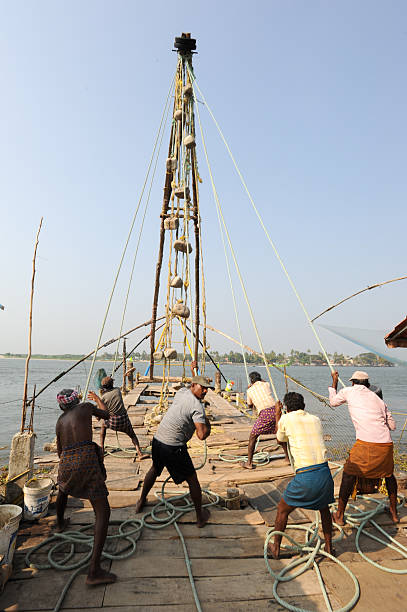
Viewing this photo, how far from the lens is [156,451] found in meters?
4.05

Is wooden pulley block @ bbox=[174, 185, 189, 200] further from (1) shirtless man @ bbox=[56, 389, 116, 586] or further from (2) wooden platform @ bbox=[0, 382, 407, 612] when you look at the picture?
(2) wooden platform @ bbox=[0, 382, 407, 612]

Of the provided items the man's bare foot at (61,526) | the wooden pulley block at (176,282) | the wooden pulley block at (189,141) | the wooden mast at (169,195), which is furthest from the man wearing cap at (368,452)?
the wooden pulley block at (189,141)

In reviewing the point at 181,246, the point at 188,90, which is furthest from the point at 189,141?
the point at 181,246

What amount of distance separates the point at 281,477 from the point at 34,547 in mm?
3427

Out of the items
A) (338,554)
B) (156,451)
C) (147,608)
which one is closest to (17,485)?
(156,451)

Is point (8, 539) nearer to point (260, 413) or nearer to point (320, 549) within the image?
point (320, 549)

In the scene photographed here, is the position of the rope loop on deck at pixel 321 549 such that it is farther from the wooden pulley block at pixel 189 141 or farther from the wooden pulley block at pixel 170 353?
the wooden pulley block at pixel 189 141

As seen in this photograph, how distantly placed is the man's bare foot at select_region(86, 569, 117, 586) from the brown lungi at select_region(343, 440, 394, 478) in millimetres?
2659

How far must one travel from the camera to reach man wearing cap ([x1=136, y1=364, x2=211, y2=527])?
386 cm

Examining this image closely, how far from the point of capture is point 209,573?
303 centimetres

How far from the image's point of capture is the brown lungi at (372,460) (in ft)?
12.4

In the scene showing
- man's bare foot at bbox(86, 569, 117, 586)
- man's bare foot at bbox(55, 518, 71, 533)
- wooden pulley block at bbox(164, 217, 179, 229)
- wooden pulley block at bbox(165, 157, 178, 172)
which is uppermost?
wooden pulley block at bbox(165, 157, 178, 172)

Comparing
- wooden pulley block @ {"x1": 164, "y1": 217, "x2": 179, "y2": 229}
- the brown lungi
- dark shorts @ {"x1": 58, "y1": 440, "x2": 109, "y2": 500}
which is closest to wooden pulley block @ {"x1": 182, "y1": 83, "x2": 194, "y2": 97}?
wooden pulley block @ {"x1": 164, "y1": 217, "x2": 179, "y2": 229}

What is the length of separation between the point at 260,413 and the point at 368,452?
6.88 ft
